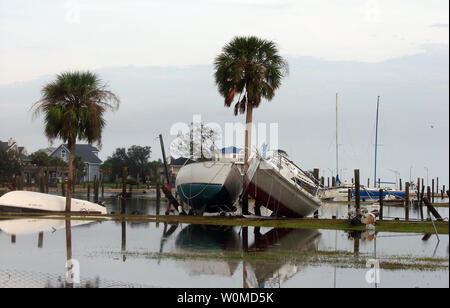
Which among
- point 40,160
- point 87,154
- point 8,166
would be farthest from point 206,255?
point 87,154

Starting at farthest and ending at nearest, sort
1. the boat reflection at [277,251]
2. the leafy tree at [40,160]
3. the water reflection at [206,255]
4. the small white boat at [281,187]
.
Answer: the leafy tree at [40,160] < the small white boat at [281,187] < the boat reflection at [277,251] < the water reflection at [206,255]

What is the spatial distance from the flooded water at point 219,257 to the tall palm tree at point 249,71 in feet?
35.1

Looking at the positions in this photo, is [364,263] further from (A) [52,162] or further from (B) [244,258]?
(A) [52,162]

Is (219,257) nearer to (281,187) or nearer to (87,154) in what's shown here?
(281,187)

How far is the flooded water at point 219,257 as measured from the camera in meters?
17.9

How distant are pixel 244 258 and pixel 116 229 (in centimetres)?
1404

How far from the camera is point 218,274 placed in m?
19.1

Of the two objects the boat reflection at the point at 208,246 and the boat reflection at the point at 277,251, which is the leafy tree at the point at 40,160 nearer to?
the boat reflection at the point at 208,246

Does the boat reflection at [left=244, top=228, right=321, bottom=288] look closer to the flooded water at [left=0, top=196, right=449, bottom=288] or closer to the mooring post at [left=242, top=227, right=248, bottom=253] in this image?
the flooded water at [left=0, top=196, right=449, bottom=288]

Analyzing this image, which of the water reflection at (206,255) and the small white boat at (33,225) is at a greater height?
the water reflection at (206,255)

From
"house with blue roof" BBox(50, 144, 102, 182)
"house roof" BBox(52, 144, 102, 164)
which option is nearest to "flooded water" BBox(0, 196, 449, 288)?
"house with blue roof" BBox(50, 144, 102, 182)

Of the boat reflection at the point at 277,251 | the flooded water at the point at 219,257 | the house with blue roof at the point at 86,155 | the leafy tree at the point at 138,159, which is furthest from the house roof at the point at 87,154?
the boat reflection at the point at 277,251

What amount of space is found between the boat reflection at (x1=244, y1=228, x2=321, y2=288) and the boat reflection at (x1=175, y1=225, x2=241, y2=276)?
0.70 metres
